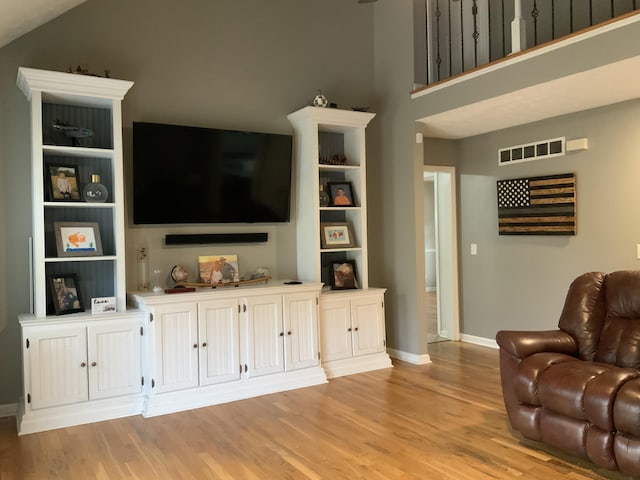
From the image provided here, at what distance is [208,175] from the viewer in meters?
4.63

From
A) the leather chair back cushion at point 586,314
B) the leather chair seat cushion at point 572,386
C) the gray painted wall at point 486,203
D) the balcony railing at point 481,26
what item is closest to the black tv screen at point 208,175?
the gray painted wall at point 486,203

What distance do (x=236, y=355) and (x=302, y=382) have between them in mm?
660

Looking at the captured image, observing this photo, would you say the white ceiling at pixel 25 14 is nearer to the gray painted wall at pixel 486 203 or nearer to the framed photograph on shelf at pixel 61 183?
the framed photograph on shelf at pixel 61 183

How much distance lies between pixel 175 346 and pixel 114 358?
1.42 feet

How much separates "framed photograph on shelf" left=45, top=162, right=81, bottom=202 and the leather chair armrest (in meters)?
3.16

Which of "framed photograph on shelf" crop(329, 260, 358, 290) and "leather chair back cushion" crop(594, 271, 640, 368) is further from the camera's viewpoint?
"framed photograph on shelf" crop(329, 260, 358, 290)

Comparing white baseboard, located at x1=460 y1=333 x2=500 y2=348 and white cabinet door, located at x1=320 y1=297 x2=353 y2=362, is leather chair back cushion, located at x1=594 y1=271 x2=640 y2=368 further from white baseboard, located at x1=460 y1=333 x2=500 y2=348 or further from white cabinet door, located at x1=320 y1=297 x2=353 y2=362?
white baseboard, located at x1=460 y1=333 x2=500 y2=348

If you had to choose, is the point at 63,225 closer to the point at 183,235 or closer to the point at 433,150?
the point at 183,235

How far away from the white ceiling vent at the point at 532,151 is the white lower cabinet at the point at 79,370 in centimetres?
393

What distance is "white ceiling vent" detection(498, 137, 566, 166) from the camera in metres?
5.16

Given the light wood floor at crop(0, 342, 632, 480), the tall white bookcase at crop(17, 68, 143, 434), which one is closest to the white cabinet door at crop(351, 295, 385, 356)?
the light wood floor at crop(0, 342, 632, 480)

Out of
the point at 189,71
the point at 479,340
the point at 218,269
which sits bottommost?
the point at 479,340

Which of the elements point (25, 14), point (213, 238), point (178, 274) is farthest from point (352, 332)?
point (25, 14)

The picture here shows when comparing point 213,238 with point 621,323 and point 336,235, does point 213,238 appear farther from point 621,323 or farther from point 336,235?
point 621,323
